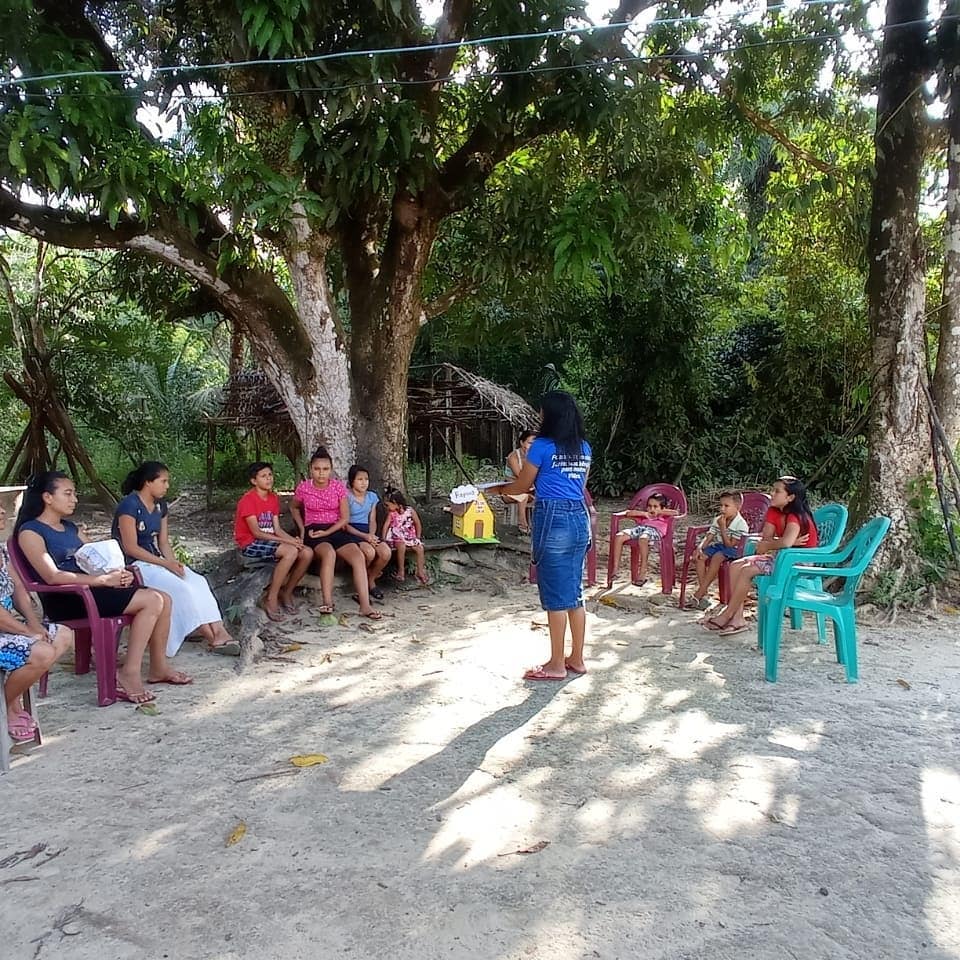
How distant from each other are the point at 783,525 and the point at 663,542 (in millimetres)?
1547

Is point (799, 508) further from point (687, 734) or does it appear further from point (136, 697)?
point (136, 697)

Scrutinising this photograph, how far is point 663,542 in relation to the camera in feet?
21.7

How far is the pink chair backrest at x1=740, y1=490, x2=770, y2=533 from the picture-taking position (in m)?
6.74

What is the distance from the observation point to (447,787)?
10.3ft

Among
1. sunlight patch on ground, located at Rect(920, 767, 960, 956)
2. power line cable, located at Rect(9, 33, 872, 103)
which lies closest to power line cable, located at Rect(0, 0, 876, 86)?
power line cable, located at Rect(9, 33, 872, 103)

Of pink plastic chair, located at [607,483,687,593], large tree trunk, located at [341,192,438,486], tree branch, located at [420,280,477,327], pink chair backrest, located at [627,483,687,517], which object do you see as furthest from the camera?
tree branch, located at [420,280,477,327]

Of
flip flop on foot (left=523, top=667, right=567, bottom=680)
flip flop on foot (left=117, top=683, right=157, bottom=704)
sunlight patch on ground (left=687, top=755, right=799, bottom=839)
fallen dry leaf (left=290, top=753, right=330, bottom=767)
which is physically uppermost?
flip flop on foot (left=117, top=683, right=157, bottom=704)

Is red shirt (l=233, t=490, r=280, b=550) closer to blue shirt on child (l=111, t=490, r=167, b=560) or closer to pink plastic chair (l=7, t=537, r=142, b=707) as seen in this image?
blue shirt on child (l=111, t=490, r=167, b=560)

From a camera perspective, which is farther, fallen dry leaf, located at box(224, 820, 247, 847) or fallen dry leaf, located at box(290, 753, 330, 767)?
fallen dry leaf, located at box(290, 753, 330, 767)

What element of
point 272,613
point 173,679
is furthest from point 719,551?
point 173,679

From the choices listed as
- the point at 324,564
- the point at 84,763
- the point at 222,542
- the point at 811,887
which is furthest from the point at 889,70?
the point at 222,542

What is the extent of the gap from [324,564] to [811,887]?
4.01 meters

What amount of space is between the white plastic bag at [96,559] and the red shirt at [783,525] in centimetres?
396

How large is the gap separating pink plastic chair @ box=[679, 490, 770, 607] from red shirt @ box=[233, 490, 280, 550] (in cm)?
309
